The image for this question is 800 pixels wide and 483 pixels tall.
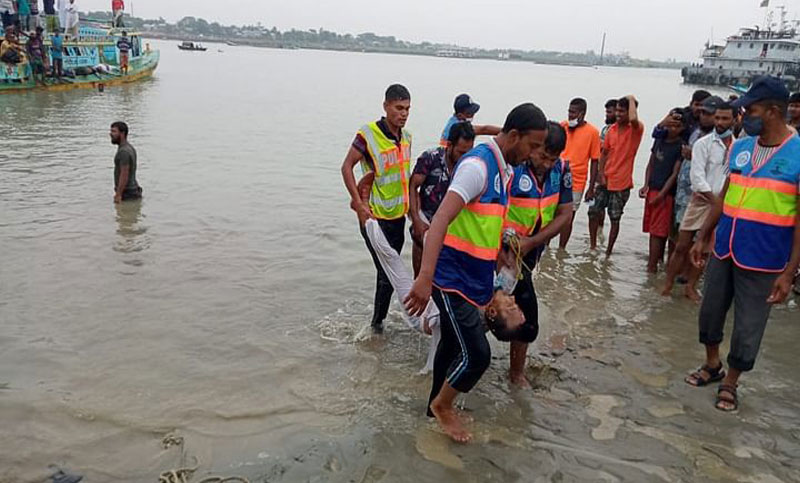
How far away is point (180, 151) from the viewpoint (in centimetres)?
1455

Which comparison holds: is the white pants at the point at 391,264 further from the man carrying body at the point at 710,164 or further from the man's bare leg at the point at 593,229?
the man's bare leg at the point at 593,229

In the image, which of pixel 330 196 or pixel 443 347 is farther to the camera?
pixel 330 196

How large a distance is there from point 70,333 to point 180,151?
1028cm

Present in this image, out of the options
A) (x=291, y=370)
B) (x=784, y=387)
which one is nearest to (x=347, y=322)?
(x=291, y=370)

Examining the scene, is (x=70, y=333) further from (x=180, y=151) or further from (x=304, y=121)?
(x=304, y=121)

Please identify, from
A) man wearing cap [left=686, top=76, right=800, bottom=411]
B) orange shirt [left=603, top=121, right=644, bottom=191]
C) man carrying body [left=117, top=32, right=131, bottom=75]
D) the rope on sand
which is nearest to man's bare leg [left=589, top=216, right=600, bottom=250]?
orange shirt [left=603, top=121, right=644, bottom=191]

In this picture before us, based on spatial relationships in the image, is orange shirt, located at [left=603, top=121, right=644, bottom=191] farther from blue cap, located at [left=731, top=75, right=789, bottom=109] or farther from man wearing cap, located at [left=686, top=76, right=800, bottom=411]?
blue cap, located at [left=731, top=75, right=789, bottom=109]

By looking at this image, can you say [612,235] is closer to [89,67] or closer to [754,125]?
[754,125]

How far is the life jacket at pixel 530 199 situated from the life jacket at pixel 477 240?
612mm

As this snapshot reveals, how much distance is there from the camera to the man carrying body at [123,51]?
116 ft

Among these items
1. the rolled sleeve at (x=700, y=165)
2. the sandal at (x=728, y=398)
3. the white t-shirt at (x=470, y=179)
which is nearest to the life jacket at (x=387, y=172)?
the white t-shirt at (x=470, y=179)

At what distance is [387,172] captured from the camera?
464cm

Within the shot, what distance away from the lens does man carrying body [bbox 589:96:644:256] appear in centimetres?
709

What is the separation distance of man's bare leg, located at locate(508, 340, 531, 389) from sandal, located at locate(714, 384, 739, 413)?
1.23 m
